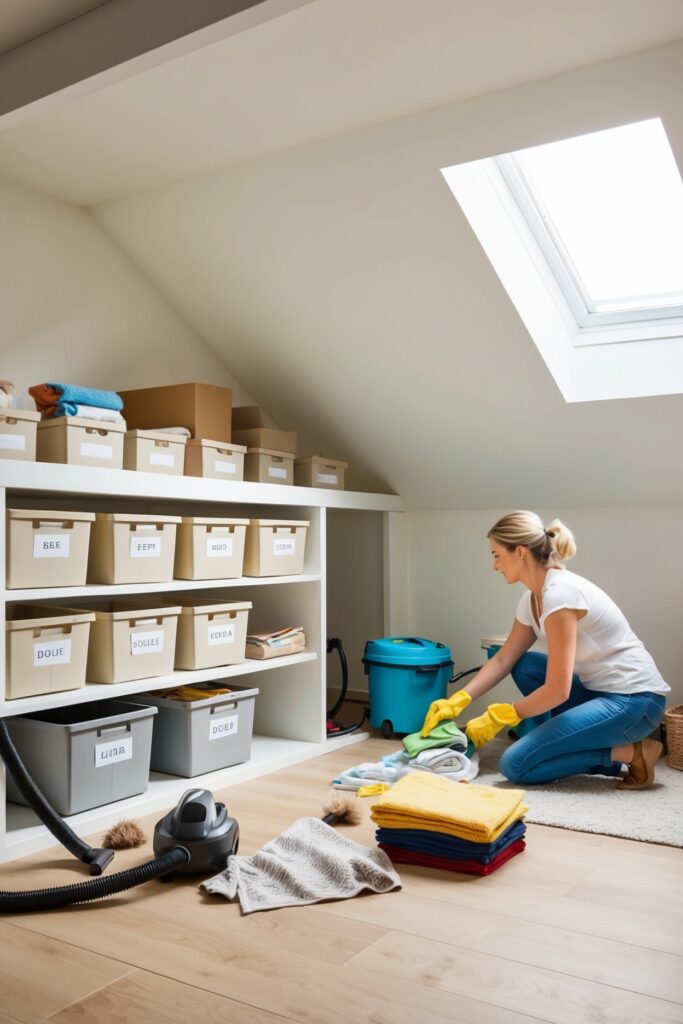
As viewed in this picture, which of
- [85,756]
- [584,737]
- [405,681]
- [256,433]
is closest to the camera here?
[85,756]

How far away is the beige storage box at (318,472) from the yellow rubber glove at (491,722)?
1212mm

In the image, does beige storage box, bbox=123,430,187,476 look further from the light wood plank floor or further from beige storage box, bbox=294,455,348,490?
the light wood plank floor

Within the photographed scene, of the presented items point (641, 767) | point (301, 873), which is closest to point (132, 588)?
point (301, 873)

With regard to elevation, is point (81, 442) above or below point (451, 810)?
above

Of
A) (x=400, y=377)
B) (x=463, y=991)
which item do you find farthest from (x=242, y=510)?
(x=463, y=991)

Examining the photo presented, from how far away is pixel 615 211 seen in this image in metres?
3.39

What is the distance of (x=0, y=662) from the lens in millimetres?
2404

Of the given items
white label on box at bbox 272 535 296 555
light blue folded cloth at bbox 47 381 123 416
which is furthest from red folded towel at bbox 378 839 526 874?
light blue folded cloth at bbox 47 381 123 416

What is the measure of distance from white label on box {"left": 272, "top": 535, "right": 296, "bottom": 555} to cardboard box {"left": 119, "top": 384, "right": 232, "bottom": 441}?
42 centimetres

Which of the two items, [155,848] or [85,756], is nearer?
[155,848]

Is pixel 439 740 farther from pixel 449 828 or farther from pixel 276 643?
pixel 449 828

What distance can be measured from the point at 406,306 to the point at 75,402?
48.9 inches

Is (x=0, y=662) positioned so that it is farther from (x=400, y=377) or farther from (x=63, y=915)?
(x=400, y=377)

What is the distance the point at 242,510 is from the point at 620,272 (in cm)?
177
